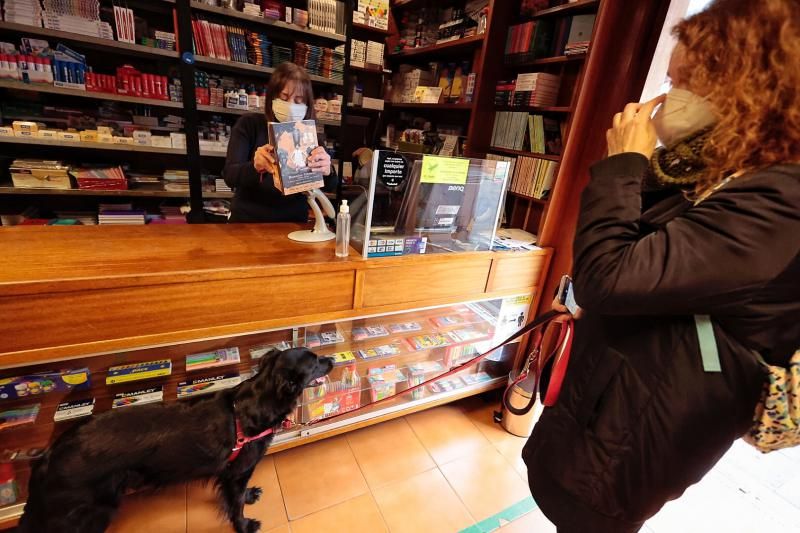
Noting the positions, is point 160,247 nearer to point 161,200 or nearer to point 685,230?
point 685,230

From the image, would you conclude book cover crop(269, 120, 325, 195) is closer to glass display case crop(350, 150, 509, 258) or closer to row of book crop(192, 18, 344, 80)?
glass display case crop(350, 150, 509, 258)

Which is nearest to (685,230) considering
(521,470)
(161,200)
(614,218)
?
(614,218)

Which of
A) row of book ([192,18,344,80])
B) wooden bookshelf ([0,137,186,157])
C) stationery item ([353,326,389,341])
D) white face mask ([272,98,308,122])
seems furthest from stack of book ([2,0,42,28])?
stationery item ([353,326,389,341])

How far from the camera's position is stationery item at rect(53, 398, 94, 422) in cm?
129

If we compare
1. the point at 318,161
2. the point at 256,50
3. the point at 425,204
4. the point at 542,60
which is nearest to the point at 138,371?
the point at 318,161

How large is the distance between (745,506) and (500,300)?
58.9 inches

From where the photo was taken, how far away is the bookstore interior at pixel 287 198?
1.24 metres

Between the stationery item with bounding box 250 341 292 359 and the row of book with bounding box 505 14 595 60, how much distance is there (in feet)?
6.88

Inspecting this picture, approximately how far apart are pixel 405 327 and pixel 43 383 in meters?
1.41

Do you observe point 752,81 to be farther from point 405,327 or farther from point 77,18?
point 77,18

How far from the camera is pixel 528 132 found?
2352 mm

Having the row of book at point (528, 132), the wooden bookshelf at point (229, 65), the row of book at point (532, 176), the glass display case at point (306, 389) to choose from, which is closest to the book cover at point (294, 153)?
the glass display case at point (306, 389)

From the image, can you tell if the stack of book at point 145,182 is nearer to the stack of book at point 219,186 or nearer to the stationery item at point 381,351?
the stack of book at point 219,186

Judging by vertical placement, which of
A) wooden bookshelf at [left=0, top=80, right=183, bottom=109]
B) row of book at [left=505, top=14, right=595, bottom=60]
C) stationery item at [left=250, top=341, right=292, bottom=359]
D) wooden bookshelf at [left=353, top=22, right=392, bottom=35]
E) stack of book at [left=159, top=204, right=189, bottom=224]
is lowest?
stationery item at [left=250, top=341, right=292, bottom=359]
